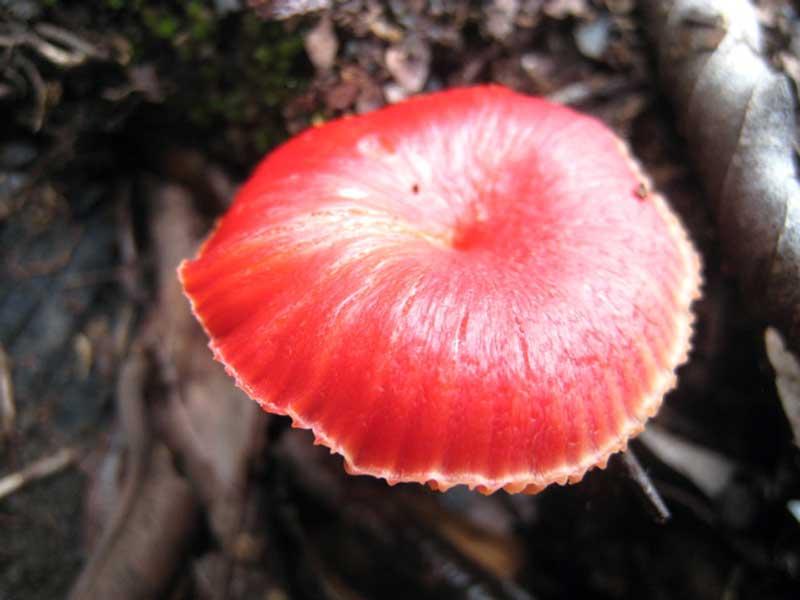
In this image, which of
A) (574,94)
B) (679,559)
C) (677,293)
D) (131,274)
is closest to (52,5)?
(131,274)

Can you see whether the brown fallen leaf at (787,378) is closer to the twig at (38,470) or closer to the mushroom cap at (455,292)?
the mushroom cap at (455,292)

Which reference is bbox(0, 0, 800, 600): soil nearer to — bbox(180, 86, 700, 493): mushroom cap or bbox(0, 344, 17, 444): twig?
bbox(0, 344, 17, 444): twig

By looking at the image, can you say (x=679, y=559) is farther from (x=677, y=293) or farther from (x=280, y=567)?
(x=280, y=567)

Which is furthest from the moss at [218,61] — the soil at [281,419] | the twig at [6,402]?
the twig at [6,402]

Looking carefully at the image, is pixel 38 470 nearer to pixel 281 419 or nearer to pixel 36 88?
pixel 281 419

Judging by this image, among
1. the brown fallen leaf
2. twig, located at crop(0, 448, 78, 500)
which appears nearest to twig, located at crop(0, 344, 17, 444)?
twig, located at crop(0, 448, 78, 500)

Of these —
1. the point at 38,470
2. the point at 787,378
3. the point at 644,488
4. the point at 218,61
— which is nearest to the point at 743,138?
the point at 787,378
